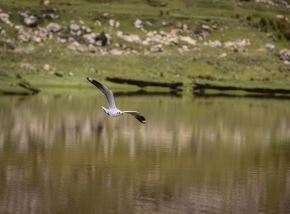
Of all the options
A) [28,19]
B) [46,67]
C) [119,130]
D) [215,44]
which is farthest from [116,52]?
[119,130]

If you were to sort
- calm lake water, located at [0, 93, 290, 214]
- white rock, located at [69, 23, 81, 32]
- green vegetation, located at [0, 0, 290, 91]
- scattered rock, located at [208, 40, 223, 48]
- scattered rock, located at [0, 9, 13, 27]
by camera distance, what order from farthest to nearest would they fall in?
scattered rock, located at [208, 40, 223, 48] → white rock, located at [69, 23, 81, 32] → scattered rock, located at [0, 9, 13, 27] → green vegetation, located at [0, 0, 290, 91] → calm lake water, located at [0, 93, 290, 214]

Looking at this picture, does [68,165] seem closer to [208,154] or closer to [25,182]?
[25,182]

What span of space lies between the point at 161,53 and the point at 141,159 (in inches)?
3176

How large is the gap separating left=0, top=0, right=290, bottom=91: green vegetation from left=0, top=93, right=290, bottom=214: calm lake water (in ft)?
79.8

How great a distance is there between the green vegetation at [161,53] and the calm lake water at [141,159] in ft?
79.8

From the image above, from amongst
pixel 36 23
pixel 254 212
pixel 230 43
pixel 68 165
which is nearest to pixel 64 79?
pixel 36 23

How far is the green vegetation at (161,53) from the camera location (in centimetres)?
10850

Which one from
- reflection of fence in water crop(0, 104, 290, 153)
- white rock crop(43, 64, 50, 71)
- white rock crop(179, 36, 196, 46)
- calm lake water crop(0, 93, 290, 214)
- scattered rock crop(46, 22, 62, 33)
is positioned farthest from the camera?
white rock crop(179, 36, 196, 46)

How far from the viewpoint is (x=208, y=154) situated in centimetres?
5303

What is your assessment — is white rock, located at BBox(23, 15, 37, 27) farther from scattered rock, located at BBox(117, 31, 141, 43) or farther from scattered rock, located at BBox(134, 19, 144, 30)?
scattered rock, located at BBox(134, 19, 144, 30)

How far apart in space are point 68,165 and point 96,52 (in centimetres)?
7968

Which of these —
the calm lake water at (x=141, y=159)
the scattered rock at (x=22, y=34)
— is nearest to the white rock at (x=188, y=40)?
the scattered rock at (x=22, y=34)

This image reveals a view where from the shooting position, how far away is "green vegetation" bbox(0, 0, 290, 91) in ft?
356

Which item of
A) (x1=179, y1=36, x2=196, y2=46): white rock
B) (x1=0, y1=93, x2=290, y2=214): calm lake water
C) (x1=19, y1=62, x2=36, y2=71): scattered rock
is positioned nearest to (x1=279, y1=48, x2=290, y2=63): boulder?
(x1=179, y1=36, x2=196, y2=46): white rock
